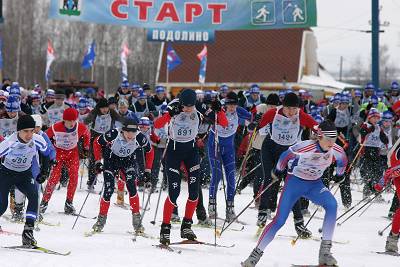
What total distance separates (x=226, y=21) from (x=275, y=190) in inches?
408

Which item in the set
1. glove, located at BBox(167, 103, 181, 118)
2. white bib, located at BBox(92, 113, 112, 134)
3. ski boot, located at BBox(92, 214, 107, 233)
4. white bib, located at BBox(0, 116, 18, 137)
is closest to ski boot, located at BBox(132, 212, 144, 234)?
ski boot, located at BBox(92, 214, 107, 233)

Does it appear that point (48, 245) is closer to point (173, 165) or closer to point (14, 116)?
point (173, 165)

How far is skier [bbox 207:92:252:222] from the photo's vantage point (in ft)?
36.4

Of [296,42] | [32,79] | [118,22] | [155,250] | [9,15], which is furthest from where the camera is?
[32,79]

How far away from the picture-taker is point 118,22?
2030 centimetres

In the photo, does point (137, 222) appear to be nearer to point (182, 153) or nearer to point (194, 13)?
point (182, 153)

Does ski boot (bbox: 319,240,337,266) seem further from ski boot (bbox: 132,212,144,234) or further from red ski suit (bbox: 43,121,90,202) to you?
red ski suit (bbox: 43,121,90,202)

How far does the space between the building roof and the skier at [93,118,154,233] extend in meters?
30.5

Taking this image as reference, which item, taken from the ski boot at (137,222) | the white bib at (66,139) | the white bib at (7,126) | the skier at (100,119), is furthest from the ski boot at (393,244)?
the skier at (100,119)

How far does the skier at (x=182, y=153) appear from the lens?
8781 millimetres

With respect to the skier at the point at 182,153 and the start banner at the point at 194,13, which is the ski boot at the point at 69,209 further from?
the start banner at the point at 194,13

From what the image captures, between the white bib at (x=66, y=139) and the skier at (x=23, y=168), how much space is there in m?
3.25

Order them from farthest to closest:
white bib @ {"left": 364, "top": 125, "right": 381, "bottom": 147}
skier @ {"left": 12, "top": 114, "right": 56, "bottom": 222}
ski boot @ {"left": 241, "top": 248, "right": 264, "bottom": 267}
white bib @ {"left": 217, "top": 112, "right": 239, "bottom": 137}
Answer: white bib @ {"left": 364, "top": 125, "right": 381, "bottom": 147} < white bib @ {"left": 217, "top": 112, "right": 239, "bottom": 137} < skier @ {"left": 12, "top": 114, "right": 56, "bottom": 222} < ski boot @ {"left": 241, "top": 248, "right": 264, "bottom": 267}

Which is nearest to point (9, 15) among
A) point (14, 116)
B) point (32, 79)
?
point (32, 79)
